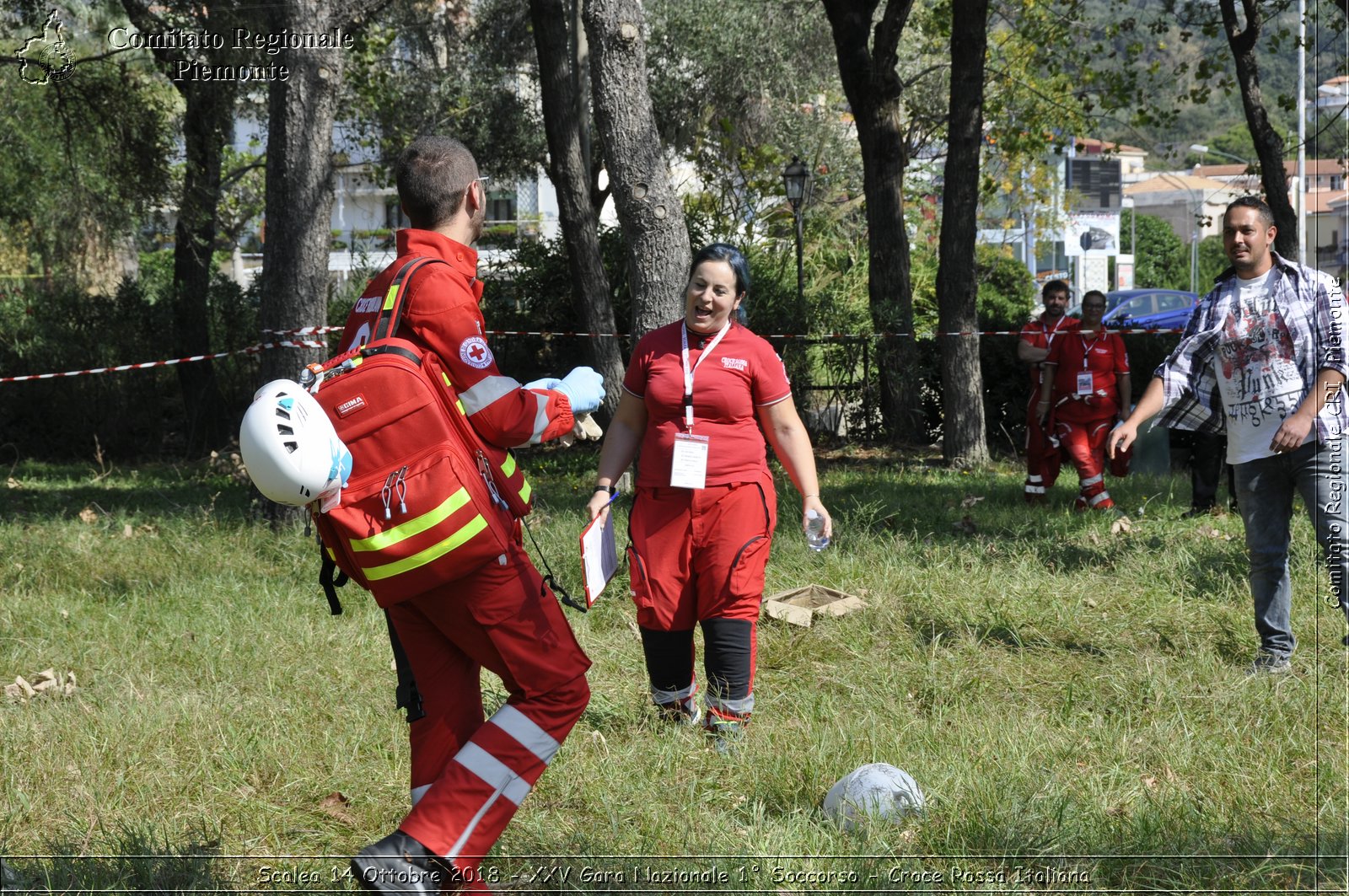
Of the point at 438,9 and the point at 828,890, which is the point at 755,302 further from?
the point at 438,9

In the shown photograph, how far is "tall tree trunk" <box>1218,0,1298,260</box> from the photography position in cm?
1309

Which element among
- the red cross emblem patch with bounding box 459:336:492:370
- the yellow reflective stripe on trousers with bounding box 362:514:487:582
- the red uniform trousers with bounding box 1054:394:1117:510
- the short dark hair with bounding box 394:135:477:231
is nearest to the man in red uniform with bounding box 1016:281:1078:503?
the red uniform trousers with bounding box 1054:394:1117:510

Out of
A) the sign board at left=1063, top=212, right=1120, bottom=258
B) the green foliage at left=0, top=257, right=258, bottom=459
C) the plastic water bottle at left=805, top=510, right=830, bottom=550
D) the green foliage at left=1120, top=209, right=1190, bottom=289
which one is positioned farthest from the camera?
the sign board at left=1063, top=212, right=1120, bottom=258

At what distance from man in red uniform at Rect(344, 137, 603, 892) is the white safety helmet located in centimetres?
40

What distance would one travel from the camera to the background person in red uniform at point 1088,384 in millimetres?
10539

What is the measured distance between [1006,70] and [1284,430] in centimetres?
1930

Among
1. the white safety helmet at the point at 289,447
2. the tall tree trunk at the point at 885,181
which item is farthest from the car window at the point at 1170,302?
the white safety helmet at the point at 289,447

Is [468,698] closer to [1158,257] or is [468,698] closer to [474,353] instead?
[474,353]

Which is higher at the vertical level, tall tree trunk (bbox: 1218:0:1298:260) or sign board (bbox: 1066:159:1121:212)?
sign board (bbox: 1066:159:1121:212)

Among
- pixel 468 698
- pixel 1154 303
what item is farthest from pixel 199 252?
pixel 1154 303

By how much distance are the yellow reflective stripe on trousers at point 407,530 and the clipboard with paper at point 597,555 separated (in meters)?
0.88

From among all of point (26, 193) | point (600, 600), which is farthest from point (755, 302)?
point (26, 193)

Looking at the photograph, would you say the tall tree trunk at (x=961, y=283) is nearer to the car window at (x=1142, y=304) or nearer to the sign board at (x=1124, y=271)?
the car window at (x=1142, y=304)

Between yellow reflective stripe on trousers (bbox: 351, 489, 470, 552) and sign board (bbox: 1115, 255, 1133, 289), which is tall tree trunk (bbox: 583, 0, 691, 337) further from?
sign board (bbox: 1115, 255, 1133, 289)
